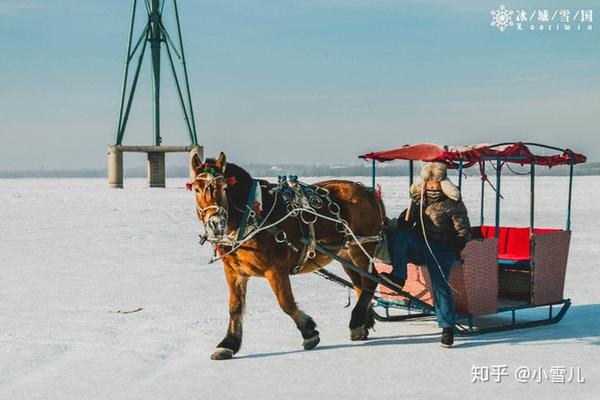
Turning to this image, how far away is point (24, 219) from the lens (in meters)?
24.4

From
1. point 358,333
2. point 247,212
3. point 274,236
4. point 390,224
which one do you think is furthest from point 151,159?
point 247,212

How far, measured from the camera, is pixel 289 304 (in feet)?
23.7

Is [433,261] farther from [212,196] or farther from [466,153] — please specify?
[212,196]

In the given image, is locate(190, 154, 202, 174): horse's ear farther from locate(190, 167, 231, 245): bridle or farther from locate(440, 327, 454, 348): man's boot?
locate(440, 327, 454, 348): man's boot

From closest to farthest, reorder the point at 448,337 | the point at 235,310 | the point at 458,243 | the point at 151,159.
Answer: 1. the point at 235,310
2. the point at 448,337
3. the point at 458,243
4. the point at 151,159

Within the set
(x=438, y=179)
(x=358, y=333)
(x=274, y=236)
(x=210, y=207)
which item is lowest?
(x=358, y=333)

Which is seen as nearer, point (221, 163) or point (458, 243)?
point (221, 163)

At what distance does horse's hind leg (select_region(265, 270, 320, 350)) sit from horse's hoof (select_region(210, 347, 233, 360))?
690 millimetres

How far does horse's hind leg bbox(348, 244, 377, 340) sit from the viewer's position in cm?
790

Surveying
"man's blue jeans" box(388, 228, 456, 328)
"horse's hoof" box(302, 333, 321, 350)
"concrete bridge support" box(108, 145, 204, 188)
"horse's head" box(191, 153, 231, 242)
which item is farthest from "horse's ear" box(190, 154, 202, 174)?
"concrete bridge support" box(108, 145, 204, 188)

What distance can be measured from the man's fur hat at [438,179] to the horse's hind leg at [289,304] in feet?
5.86

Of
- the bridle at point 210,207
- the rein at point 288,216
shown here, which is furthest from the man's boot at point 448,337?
the bridle at point 210,207

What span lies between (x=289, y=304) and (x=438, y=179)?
2.09 metres

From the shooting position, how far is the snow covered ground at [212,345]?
611 cm
